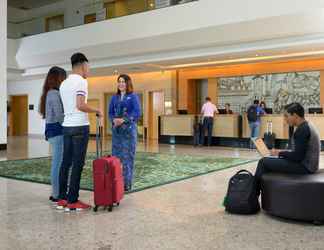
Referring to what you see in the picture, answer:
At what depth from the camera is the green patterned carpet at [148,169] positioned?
592cm

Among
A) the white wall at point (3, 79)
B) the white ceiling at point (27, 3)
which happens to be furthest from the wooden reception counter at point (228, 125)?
the white ceiling at point (27, 3)

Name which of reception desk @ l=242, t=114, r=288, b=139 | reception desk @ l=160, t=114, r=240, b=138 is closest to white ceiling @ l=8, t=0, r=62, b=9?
reception desk @ l=160, t=114, r=240, b=138

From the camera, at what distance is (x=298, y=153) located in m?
3.78

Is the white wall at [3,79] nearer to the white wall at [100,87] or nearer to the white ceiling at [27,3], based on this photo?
the white ceiling at [27,3]

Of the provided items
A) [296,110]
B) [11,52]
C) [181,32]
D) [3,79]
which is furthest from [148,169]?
[11,52]

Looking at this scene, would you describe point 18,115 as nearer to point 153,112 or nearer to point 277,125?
point 153,112

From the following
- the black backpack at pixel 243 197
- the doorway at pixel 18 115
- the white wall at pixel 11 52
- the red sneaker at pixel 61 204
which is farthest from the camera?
the doorway at pixel 18 115

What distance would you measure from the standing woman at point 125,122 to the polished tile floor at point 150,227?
540 millimetres

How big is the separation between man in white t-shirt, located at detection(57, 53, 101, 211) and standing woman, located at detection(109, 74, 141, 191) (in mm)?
854

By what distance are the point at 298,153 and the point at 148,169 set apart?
3739mm

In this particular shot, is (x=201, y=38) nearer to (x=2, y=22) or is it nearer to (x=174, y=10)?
(x=174, y=10)

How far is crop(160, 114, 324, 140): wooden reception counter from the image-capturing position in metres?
11.5

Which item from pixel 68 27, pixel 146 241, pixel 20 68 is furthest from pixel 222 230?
pixel 20 68

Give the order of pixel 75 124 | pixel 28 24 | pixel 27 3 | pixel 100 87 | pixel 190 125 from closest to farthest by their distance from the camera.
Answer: pixel 75 124, pixel 190 125, pixel 28 24, pixel 27 3, pixel 100 87
